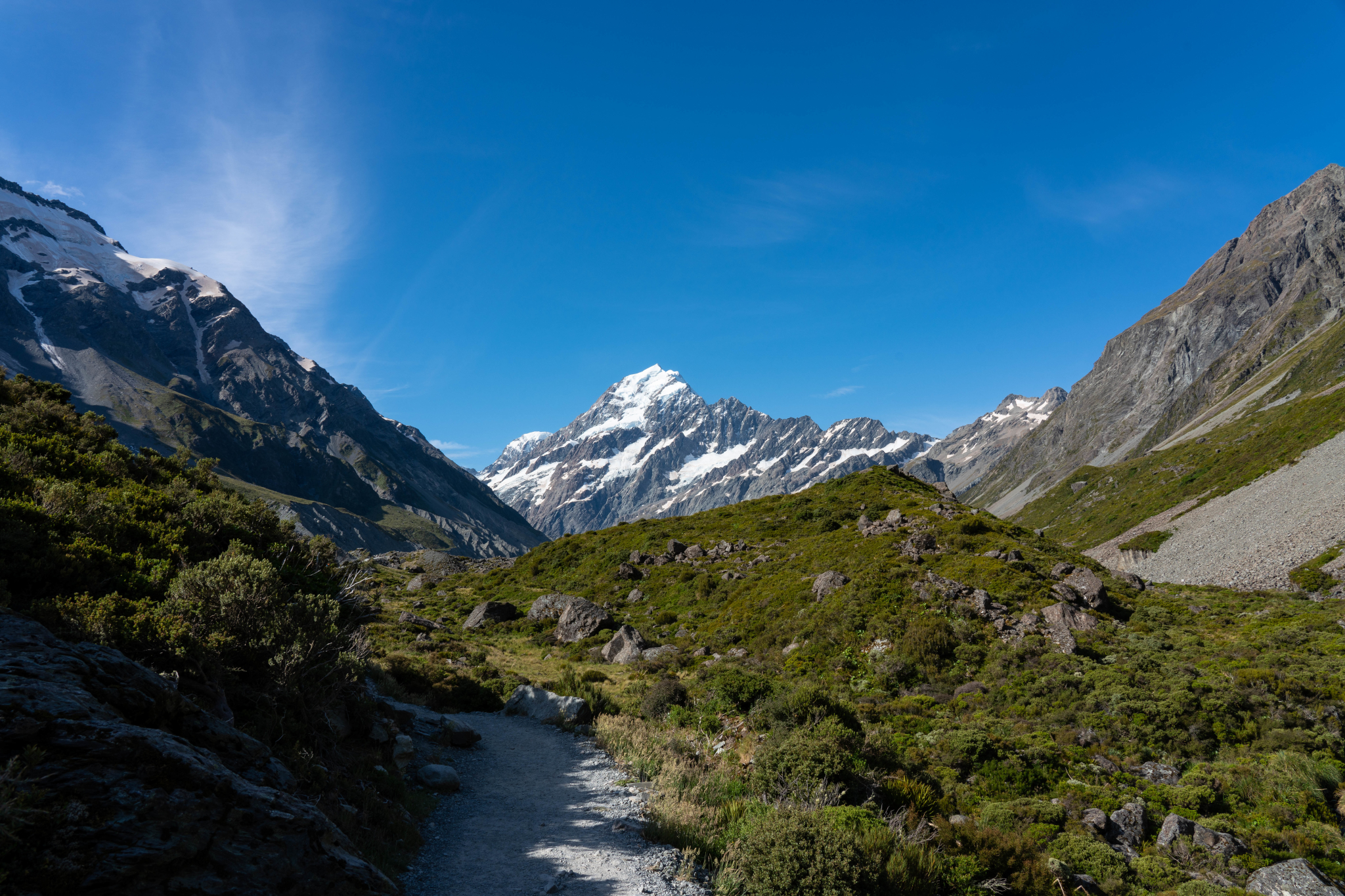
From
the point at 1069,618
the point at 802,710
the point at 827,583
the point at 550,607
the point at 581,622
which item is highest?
the point at 550,607

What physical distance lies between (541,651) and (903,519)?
1047 inches

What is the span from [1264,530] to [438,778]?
77717mm

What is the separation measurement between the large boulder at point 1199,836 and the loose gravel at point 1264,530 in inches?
1760

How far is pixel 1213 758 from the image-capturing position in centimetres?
1655

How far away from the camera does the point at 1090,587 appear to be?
27016 mm

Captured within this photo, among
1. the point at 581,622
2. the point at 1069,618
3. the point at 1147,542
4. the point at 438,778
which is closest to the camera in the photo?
the point at 438,778

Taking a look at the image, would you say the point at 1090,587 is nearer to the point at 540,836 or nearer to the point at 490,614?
the point at 540,836

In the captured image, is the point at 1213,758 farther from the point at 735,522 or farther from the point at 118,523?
the point at 735,522

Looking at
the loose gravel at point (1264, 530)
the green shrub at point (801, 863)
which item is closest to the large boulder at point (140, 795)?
the green shrub at point (801, 863)

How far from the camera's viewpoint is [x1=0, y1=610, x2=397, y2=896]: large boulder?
536cm

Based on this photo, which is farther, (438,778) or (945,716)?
(945,716)

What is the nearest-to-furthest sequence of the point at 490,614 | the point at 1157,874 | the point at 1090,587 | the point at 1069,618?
the point at 1157,874 → the point at 1069,618 → the point at 1090,587 → the point at 490,614

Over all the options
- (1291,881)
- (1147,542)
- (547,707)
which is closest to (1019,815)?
(1291,881)

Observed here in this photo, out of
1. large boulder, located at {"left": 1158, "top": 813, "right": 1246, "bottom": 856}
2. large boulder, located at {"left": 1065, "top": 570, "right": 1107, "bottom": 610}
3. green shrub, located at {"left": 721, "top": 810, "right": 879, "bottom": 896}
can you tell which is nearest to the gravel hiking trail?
green shrub, located at {"left": 721, "top": 810, "right": 879, "bottom": 896}
